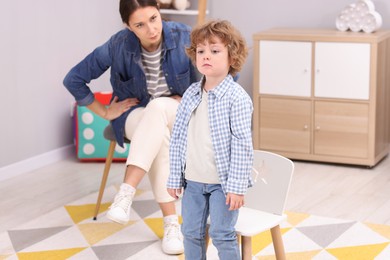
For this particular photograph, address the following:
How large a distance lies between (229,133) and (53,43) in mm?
2063

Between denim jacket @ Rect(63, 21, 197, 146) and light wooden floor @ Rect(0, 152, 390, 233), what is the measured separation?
1.93 feet

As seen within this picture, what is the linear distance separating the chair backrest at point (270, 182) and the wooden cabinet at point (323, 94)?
1.56m

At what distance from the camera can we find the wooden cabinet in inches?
139

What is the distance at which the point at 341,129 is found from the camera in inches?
142

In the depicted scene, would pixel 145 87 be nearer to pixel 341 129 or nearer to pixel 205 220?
pixel 205 220

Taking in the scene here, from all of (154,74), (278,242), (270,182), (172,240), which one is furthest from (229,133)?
(154,74)

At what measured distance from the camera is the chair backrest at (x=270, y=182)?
6.79 feet

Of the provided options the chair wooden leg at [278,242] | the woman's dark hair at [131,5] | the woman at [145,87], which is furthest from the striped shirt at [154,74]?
the chair wooden leg at [278,242]

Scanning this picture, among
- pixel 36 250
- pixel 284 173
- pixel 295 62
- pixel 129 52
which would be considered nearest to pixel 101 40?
pixel 295 62

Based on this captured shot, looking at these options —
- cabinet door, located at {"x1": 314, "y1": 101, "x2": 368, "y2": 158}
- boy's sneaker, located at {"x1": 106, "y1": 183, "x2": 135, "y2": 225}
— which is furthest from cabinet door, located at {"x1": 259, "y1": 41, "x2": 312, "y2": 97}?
boy's sneaker, located at {"x1": 106, "y1": 183, "x2": 135, "y2": 225}

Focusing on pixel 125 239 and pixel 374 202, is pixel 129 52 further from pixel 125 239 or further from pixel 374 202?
pixel 374 202

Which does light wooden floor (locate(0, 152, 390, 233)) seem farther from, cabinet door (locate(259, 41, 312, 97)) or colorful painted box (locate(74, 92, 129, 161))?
cabinet door (locate(259, 41, 312, 97))

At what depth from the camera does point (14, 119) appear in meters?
3.57

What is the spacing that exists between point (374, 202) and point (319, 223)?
37 centimetres
